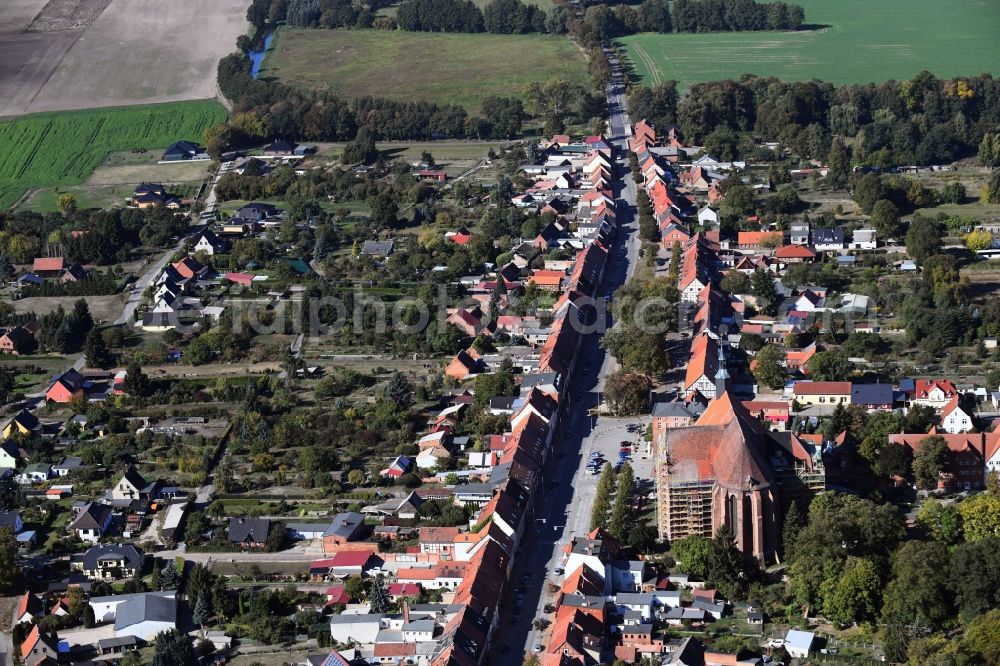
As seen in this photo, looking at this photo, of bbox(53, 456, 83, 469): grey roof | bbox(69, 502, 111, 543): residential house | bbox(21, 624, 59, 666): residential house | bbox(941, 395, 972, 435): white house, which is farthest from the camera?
bbox(53, 456, 83, 469): grey roof

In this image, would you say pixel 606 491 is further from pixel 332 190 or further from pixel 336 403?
pixel 332 190

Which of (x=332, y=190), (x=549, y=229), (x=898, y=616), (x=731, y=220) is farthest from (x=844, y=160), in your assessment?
(x=898, y=616)

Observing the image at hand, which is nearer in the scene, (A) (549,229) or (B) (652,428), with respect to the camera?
(B) (652,428)

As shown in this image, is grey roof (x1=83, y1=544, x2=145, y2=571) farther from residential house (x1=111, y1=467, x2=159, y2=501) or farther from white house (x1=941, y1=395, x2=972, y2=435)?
white house (x1=941, y1=395, x2=972, y2=435)

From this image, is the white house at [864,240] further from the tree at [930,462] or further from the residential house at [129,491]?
the residential house at [129,491]

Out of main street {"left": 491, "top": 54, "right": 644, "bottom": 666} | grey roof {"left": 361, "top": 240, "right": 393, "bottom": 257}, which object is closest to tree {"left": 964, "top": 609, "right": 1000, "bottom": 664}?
main street {"left": 491, "top": 54, "right": 644, "bottom": 666}

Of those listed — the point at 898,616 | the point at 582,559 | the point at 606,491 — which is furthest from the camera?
the point at 606,491
